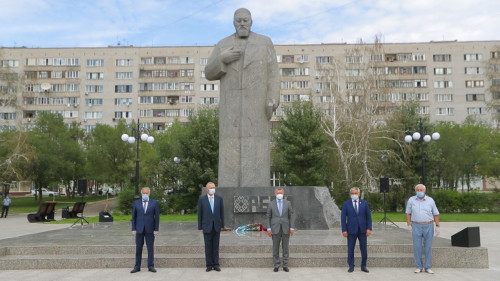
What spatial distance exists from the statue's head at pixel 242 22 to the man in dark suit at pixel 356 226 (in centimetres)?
660

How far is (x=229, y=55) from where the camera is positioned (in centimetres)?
1254

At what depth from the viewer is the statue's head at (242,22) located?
42.0 ft

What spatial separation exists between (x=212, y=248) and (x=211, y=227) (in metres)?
0.45

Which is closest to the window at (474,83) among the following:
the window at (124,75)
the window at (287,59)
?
the window at (287,59)

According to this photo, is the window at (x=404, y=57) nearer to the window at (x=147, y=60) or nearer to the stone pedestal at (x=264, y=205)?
the window at (x=147, y=60)

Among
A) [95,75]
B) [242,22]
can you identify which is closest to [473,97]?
[95,75]

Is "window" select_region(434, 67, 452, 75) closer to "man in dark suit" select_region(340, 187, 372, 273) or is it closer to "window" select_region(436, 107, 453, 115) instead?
"window" select_region(436, 107, 453, 115)

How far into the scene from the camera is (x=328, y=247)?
922 cm

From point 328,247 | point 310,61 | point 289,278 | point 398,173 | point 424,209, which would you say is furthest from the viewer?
point 310,61

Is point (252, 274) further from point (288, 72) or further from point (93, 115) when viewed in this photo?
point (93, 115)

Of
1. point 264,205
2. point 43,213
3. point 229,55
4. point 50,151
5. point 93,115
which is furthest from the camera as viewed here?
point 93,115

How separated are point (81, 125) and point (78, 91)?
4.92m

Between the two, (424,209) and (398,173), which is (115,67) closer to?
(398,173)

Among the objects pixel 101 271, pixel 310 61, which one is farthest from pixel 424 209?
pixel 310 61
